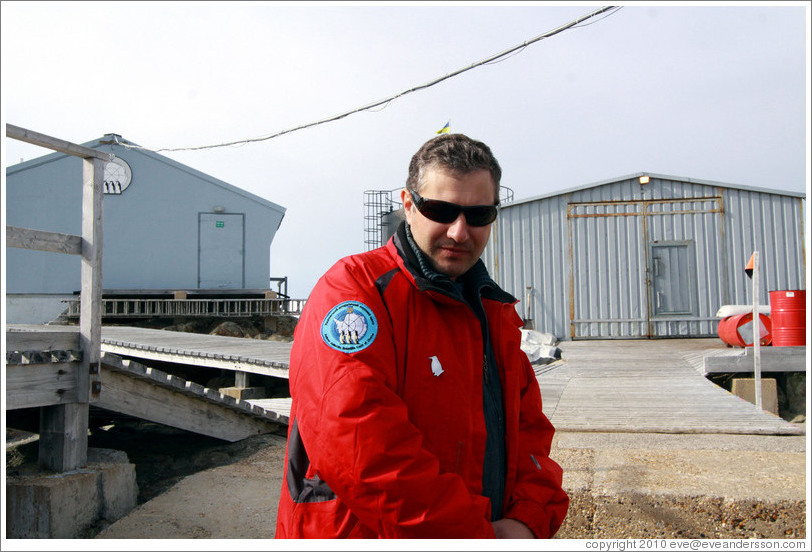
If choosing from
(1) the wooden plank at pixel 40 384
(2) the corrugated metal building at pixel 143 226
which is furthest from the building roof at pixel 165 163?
(1) the wooden plank at pixel 40 384

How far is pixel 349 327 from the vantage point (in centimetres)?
154

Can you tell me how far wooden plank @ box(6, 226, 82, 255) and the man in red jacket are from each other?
9.44ft

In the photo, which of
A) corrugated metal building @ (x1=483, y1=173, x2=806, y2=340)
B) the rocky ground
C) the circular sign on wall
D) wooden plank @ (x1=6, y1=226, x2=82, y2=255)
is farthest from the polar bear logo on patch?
the circular sign on wall

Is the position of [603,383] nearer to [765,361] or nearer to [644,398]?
[644,398]

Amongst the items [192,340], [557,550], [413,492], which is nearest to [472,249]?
[413,492]

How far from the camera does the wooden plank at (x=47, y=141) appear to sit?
12.2ft

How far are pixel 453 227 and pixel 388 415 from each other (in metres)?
0.57

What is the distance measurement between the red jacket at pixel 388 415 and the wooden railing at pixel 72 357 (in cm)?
312

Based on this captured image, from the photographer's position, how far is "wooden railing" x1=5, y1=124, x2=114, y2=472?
407 cm

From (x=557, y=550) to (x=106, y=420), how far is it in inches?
245

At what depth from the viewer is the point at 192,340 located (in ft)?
42.1

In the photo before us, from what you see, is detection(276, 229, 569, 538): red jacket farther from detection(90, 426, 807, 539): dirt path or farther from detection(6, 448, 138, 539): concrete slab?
detection(6, 448, 138, 539): concrete slab

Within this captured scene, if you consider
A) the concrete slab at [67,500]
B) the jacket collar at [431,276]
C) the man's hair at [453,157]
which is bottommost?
the concrete slab at [67,500]

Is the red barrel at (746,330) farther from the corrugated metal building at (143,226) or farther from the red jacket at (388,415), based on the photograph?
the corrugated metal building at (143,226)
